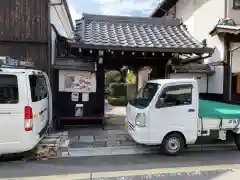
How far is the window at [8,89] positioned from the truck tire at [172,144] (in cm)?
374

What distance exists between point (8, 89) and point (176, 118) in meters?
4.06

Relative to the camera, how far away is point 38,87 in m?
6.30

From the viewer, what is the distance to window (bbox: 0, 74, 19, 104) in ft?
17.8

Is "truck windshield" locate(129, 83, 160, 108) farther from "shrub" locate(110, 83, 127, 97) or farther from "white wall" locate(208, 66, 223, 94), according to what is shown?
"shrub" locate(110, 83, 127, 97)

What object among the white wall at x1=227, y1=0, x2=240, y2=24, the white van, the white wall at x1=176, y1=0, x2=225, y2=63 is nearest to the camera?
the white van

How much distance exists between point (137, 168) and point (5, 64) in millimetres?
3796

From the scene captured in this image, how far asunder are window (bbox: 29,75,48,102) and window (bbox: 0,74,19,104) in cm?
35

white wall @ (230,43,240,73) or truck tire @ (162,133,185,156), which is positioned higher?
white wall @ (230,43,240,73)

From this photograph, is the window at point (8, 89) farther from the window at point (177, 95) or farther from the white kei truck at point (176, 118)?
the window at point (177, 95)

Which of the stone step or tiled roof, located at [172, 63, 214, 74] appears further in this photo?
tiled roof, located at [172, 63, 214, 74]

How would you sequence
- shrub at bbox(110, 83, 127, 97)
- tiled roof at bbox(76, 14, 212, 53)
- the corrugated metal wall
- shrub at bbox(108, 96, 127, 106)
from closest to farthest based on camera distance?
the corrugated metal wall → tiled roof at bbox(76, 14, 212, 53) → shrub at bbox(108, 96, 127, 106) → shrub at bbox(110, 83, 127, 97)

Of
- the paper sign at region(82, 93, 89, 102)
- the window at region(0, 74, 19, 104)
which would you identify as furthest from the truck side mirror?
the paper sign at region(82, 93, 89, 102)

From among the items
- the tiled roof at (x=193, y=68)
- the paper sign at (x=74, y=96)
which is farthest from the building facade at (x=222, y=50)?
the paper sign at (x=74, y=96)

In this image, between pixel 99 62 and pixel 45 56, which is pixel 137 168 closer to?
pixel 99 62
